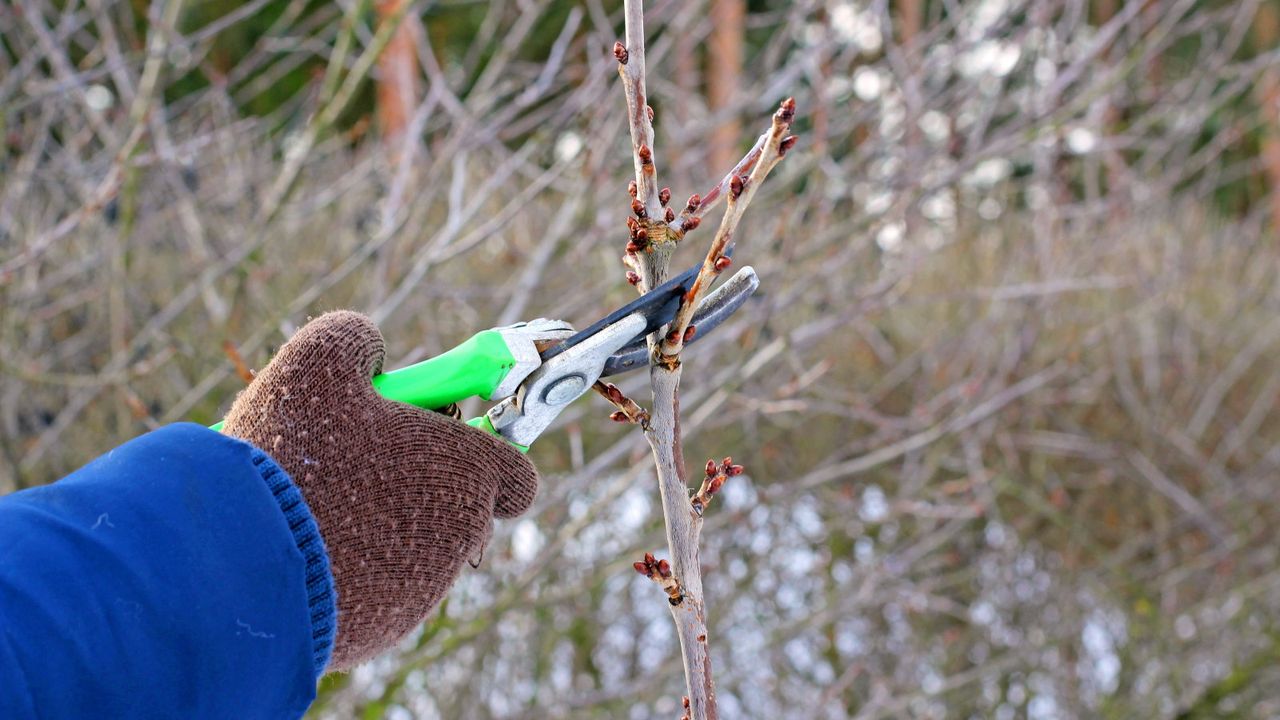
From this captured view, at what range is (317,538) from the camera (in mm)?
1124

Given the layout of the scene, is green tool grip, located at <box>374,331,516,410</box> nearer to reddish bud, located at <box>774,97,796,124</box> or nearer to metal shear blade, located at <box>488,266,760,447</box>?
metal shear blade, located at <box>488,266,760,447</box>

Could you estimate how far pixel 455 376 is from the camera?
4.11 ft

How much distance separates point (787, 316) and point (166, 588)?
2.69 m

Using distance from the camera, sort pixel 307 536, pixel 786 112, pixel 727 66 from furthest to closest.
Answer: pixel 727 66
pixel 307 536
pixel 786 112

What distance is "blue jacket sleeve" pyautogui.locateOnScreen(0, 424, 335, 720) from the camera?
94 cm

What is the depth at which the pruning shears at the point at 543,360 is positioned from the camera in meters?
1.22

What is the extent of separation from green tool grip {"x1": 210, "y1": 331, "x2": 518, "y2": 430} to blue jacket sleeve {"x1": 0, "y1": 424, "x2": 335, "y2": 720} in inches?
7.6

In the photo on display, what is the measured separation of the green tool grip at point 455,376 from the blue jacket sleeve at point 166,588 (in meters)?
0.19

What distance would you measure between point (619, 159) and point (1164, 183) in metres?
1.71

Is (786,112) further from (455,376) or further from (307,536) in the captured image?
(307,536)

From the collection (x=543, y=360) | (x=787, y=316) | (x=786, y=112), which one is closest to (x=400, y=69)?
(x=787, y=316)

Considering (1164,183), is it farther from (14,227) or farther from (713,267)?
(14,227)

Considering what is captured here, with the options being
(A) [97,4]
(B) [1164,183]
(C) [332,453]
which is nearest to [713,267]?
(C) [332,453]

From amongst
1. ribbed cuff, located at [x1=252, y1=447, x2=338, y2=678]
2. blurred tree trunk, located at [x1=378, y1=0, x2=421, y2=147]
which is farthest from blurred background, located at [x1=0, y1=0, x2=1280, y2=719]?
ribbed cuff, located at [x1=252, y1=447, x2=338, y2=678]
